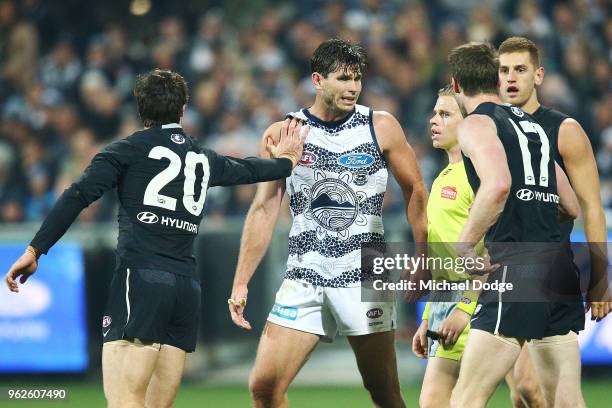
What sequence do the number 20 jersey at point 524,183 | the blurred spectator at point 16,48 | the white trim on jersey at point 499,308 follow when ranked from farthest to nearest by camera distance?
the blurred spectator at point 16,48
the number 20 jersey at point 524,183
the white trim on jersey at point 499,308

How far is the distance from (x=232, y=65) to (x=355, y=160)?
27.4ft

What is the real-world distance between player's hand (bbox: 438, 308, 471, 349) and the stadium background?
369 centimetres

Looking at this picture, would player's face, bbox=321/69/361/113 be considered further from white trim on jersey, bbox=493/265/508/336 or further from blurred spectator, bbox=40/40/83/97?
blurred spectator, bbox=40/40/83/97

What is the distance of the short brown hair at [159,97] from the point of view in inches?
217

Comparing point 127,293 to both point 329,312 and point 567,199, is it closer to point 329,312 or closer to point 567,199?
point 329,312

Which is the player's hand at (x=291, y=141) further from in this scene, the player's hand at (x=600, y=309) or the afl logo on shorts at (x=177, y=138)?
the player's hand at (x=600, y=309)

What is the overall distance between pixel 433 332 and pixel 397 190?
230 inches

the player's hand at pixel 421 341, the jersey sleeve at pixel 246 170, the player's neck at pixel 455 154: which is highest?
the player's neck at pixel 455 154

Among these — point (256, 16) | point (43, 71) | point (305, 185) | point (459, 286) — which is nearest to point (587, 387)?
point (459, 286)

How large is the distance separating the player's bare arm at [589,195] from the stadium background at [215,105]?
151 inches

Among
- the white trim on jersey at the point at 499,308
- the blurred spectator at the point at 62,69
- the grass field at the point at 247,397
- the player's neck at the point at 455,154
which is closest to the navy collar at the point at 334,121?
the player's neck at the point at 455,154

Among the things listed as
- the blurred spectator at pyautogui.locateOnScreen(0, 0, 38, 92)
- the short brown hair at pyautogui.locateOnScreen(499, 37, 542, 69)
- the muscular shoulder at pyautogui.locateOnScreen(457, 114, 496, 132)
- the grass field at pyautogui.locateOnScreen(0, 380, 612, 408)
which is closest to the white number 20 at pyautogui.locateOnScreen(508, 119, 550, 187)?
the muscular shoulder at pyautogui.locateOnScreen(457, 114, 496, 132)

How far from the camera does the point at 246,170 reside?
227 inches

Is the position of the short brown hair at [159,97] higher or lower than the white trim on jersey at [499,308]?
higher
